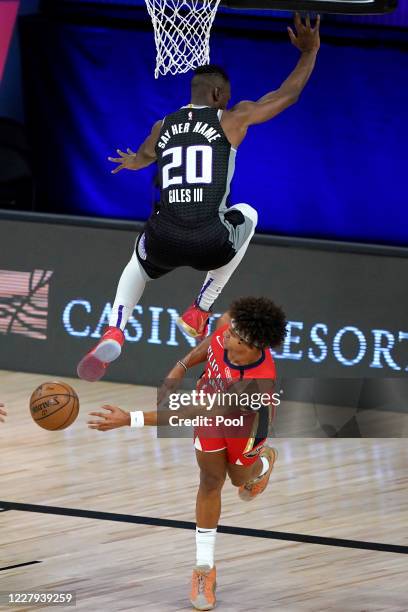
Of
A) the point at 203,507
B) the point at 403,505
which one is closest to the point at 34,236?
the point at 403,505

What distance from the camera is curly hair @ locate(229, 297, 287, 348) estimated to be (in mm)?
7895

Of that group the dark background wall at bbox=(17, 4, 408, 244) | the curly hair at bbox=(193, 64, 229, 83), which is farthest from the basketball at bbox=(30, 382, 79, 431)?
the dark background wall at bbox=(17, 4, 408, 244)

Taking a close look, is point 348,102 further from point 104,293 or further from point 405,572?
point 405,572

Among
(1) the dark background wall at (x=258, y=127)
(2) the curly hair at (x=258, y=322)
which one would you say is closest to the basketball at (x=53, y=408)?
(2) the curly hair at (x=258, y=322)

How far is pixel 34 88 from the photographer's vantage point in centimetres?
1541

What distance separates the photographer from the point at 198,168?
855 cm

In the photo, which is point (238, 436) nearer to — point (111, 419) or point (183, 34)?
point (111, 419)

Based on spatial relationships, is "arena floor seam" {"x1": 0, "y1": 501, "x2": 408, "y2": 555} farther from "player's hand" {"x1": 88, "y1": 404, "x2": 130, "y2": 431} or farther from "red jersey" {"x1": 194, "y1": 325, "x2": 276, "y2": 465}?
"player's hand" {"x1": 88, "y1": 404, "x2": 130, "y2": 431}

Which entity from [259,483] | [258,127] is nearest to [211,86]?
[259,483]

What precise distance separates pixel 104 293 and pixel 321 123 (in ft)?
8.68

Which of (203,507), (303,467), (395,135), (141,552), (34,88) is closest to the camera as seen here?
(203,507)

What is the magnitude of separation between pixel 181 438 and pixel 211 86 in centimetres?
468

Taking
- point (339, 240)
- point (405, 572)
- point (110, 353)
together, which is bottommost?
point (405, 572)

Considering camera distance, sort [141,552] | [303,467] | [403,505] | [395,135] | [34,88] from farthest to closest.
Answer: [34,88] → [395,135] → [303,467] → [403,505] → [141,552]
